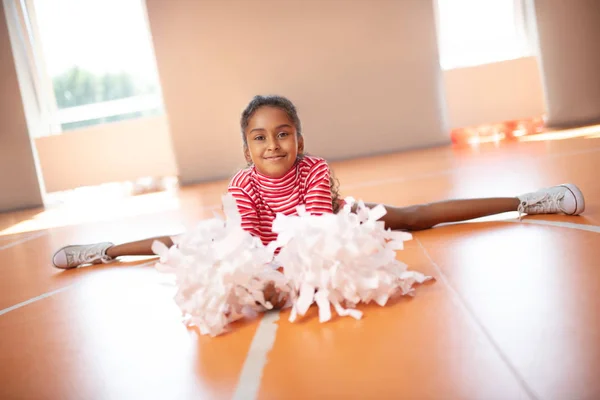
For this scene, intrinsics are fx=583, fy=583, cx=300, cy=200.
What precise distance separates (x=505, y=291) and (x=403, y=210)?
97cm

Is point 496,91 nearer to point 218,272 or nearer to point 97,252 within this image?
point 97,252

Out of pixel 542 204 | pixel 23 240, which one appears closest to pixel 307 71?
pixel 23 240

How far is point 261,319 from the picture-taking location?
1457 mm

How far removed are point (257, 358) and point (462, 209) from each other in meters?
1.34

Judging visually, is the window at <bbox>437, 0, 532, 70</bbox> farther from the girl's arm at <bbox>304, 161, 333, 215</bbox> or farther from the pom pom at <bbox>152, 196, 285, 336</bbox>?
the pom pom at <bbox>152, 196, 285, 336</bbox>

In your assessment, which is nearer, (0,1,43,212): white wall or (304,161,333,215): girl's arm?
(304,161,333,215): girl's arm

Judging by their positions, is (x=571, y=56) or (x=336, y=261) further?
(x=571, y=56)

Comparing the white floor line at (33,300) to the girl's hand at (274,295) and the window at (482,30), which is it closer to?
the girl's hand at (274,295)

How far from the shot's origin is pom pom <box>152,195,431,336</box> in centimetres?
137

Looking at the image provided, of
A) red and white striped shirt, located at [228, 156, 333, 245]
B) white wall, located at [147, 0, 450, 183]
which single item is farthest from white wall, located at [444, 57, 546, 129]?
red and white striped shirt, located at [228, 156, 333, 245]

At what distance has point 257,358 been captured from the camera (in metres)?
1.19

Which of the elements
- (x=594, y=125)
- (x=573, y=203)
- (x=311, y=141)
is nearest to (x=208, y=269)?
(x=573, y=203)

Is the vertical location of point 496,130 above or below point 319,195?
below

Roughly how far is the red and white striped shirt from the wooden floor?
0.37 meters
